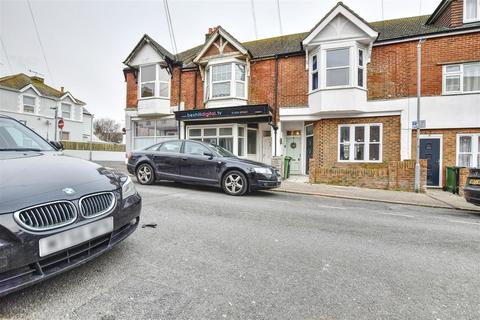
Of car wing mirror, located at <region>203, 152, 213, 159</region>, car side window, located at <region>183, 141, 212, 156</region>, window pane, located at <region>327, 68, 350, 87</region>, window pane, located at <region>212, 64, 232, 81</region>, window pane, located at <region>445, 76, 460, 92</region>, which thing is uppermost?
window pane, located at <region>212, 64, 232, 81</region>

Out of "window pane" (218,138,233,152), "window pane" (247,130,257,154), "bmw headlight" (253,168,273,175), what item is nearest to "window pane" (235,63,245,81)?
"window pane" (247,130,257,154)

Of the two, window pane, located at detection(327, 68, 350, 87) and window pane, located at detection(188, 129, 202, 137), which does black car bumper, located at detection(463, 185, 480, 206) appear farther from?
window pane, located at detection(188, 129, 202, 137)

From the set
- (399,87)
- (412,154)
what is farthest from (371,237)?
(399,87)

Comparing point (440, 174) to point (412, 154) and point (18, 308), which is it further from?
point (18, 308)

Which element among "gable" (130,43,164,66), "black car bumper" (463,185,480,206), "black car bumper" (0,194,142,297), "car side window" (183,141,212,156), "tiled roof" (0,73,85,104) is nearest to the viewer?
"black car bumper" (0,194,142,297)

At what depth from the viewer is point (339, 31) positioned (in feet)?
36.0

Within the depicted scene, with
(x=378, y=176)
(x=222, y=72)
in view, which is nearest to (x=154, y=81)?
(x=222, y=72)

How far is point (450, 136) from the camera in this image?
10242 millimetres

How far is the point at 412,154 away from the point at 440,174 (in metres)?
1.34

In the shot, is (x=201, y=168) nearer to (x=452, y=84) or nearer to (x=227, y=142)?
(x=227, y=142)

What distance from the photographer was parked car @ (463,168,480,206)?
225 inches

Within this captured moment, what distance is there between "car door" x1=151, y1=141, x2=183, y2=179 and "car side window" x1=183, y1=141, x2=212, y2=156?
0.78ft

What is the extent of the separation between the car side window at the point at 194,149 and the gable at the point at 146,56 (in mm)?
8555

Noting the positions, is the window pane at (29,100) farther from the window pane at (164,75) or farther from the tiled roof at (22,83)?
the window pane at (164,75)
